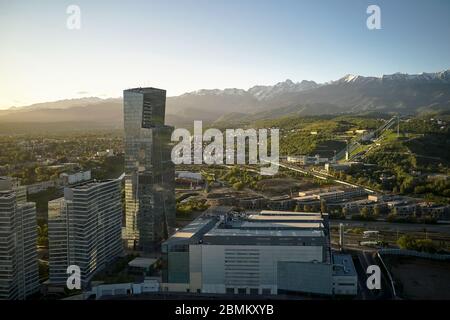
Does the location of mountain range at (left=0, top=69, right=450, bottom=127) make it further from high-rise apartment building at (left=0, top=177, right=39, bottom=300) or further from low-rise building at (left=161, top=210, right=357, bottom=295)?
low-rise building at (left=161, top=210, right=357, bottom=295)

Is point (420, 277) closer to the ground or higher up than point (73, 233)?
closer to the ground

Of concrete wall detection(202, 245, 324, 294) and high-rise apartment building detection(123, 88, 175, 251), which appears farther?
high-rise apartment building detection(123, 88, 175, 251)

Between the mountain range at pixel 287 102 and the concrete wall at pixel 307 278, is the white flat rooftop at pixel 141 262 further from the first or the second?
the mountain range at pixel 287 102

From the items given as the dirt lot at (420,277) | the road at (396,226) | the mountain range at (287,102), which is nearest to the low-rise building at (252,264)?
the dirt lot at (420,277)

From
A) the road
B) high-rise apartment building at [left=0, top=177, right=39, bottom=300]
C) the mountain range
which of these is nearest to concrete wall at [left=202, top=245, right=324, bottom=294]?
high-rise apartment building at [left=0, top=177, right=39, bottom=300]

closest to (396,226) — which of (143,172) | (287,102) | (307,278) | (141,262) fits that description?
(307,278)

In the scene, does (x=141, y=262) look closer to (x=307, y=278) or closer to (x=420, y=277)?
(x=307, y=278)
